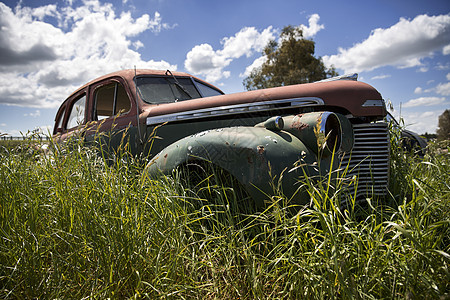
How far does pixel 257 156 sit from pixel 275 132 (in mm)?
314

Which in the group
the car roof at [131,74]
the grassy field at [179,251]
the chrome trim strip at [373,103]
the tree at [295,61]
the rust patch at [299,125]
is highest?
the tree at [295,61]

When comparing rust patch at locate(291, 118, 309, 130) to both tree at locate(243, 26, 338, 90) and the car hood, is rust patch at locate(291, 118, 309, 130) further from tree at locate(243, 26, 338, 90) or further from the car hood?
tree at locate(243, 26, 338, 90)

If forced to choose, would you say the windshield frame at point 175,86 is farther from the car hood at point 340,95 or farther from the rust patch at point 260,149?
the rust patch at point 260,149

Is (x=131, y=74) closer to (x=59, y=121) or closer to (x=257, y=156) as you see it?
(x=257, y=156)

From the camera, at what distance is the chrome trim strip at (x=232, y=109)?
247 cm

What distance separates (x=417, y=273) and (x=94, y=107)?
12.9 feet

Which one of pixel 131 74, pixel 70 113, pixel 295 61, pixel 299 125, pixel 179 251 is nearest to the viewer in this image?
pixel 179 251

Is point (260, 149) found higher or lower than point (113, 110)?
lower

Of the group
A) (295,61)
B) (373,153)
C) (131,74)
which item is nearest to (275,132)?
(373,153)

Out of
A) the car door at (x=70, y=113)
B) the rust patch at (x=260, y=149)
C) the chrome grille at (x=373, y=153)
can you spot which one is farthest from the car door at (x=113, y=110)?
the chrome grille at (x=373, y=153)

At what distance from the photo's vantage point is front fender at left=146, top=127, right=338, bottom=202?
1951 millimetres

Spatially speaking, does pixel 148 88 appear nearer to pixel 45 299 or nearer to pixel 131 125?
pixel 131 125

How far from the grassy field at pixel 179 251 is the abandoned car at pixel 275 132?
0.24m

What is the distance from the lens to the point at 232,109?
2738 mm
